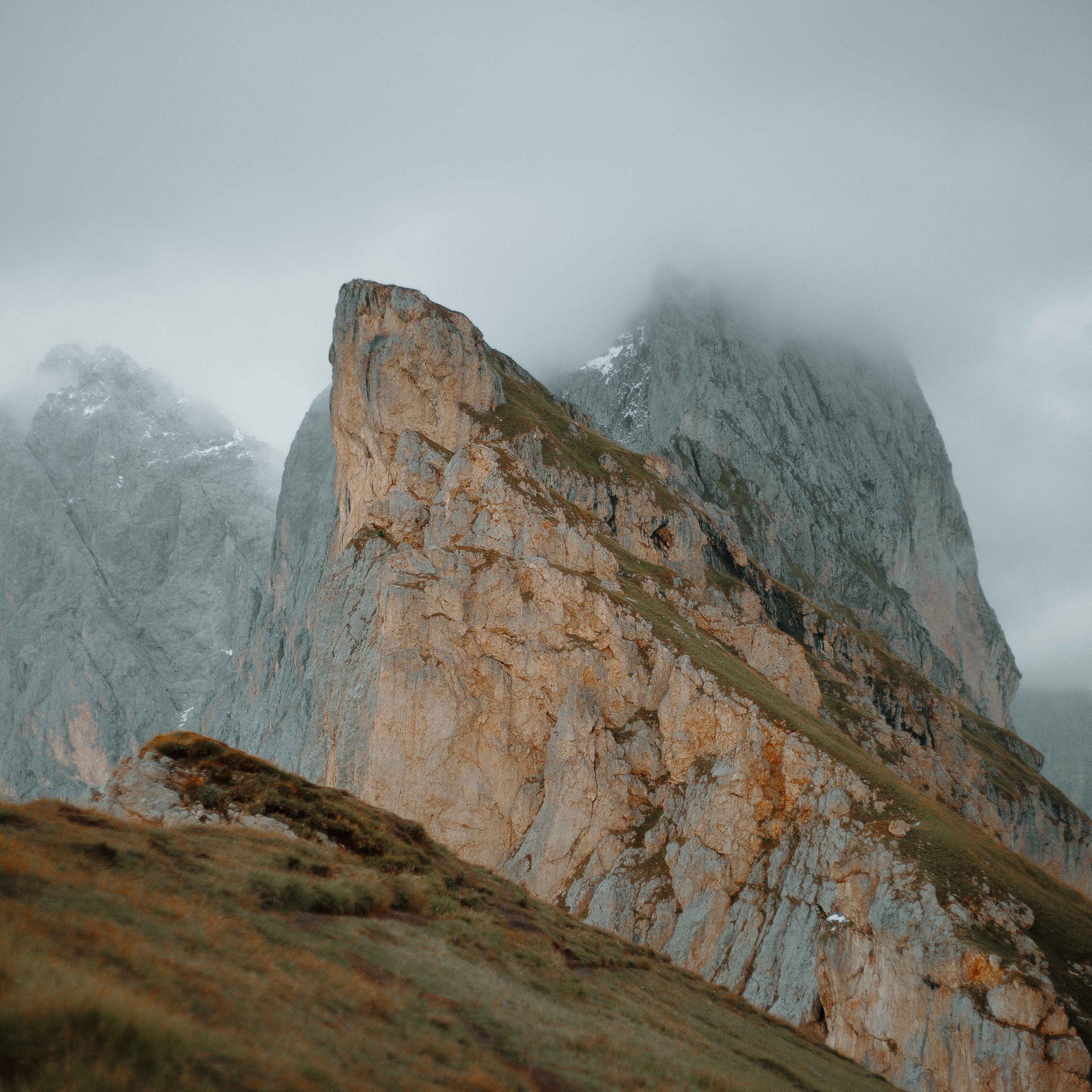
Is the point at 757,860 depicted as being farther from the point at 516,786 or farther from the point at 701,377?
the point at 701,377

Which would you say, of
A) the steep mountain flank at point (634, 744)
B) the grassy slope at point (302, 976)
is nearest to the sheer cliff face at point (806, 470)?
the steep mountain flank at point (634, 744)

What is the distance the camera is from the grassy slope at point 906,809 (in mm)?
42844

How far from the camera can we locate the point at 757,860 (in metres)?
52.5

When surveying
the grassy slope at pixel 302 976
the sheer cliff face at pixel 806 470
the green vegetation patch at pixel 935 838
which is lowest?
the grassy slope at pixel 302 976

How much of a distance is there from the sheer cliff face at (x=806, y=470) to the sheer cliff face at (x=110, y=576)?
84472 mm

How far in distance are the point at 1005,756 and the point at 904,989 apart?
331ft

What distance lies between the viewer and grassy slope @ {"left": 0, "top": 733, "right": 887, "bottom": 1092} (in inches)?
320

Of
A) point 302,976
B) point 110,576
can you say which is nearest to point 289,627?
point 110,576

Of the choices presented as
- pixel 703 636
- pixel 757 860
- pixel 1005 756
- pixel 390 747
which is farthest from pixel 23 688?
pixel 1005 756

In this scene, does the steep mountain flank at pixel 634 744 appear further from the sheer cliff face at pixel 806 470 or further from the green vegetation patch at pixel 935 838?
the sheer cliff face at pixel 806 470

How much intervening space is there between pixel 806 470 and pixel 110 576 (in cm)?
14774

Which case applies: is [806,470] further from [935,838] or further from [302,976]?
[302,976]

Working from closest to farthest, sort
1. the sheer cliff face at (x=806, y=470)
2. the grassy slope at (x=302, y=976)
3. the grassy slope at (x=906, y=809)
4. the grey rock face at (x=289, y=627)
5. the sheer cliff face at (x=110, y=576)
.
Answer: the grassy slope at (x=302, y=976) < the grassy slope at (x=906, y=809) < the grey rock face at (x=289, y=627) < the sheer cliff face at (x=110, y=576) < the sheer cliff face at (x=806, y=470)

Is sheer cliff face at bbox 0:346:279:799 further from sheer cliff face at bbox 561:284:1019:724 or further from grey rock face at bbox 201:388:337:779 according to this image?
sheer cliff face at bbox 561:284:1019:724
